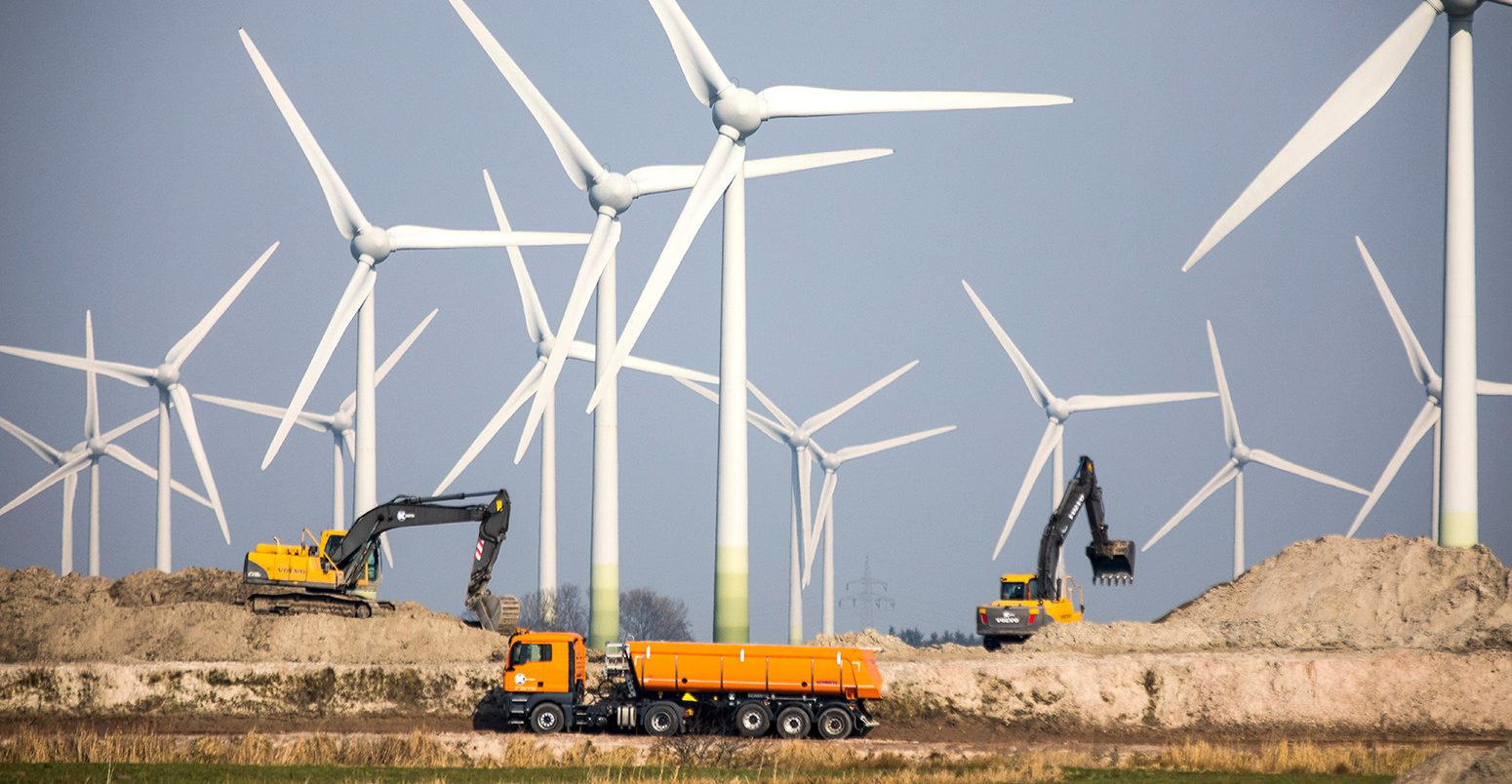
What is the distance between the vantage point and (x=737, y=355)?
43.7 meters

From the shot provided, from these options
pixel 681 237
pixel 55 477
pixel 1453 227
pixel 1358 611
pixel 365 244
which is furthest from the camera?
pixel 55 477

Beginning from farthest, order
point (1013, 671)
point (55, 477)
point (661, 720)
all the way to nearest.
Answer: point (55, 477) → point (1013, 671) → point (661, 720)

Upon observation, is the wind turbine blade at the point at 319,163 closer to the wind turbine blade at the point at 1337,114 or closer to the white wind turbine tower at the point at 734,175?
the white wind turbine tower at the point at 734,175

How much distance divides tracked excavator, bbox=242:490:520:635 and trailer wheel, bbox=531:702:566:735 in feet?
32.3

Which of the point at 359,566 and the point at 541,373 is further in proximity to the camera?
the point at 541,373

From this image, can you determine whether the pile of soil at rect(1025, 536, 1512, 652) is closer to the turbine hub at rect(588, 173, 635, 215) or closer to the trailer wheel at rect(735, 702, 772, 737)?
the trailer wheel at rect(735, 702, 772, 737)

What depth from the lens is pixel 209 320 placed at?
6488cm

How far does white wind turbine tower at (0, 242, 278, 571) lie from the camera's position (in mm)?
63562

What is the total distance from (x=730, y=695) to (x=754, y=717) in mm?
753

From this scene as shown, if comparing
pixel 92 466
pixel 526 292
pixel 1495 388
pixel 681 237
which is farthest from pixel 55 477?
pixel 1495 388

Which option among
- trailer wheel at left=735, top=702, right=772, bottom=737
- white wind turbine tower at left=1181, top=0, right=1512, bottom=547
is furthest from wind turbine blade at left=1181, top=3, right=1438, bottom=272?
trailer wheel at left=735, top=702, right=772, bottom=737

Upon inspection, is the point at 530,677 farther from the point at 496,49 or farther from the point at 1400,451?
the point at 1400,451

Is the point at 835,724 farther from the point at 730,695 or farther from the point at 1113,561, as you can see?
the point at 1113,561

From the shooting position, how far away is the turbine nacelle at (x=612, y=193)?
51.7 meters
